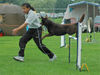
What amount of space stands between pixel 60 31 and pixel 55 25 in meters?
0.55

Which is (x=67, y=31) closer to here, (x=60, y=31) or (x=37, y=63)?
(x=60, y=31)

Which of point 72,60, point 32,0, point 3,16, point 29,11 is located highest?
point 29,11

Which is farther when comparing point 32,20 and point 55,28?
point 55,28

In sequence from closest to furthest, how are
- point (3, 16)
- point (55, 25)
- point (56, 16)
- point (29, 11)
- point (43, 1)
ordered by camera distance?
point (29, 11) < point (55, 25) < point (3, 16) < point (56, 16) < point (43, 1)

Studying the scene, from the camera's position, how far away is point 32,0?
7925 cm

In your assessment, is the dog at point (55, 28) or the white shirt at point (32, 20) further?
the dog at point (55, 28)

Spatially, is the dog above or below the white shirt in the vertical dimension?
below

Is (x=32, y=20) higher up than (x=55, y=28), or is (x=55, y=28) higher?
(x=32, y=20)

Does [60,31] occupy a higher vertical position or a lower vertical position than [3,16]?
higher

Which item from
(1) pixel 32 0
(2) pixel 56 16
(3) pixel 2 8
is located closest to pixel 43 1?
(1) pixel 32 0

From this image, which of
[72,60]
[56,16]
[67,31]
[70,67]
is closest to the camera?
[70,67]

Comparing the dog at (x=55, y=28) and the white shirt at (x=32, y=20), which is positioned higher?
the white shirt at (x=32, y=20)

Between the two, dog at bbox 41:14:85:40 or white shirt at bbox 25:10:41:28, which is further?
dog at bbox 41:14:85:40

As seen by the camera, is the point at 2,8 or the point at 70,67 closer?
the point at 70,67
